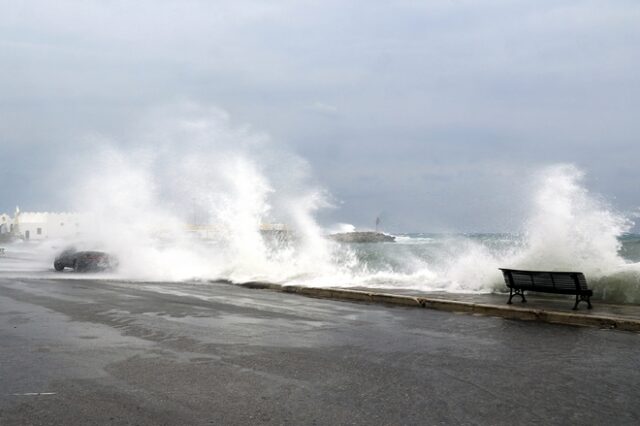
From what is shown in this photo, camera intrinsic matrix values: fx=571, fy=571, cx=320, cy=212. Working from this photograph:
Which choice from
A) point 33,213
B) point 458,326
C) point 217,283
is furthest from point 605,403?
point 33,213

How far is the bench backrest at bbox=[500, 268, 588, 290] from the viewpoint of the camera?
1171 centimetres

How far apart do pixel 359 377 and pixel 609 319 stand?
5.72 metres

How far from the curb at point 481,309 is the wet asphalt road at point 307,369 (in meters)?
0.53

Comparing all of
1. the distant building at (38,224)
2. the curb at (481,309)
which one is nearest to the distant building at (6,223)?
the distant building at (38,224)

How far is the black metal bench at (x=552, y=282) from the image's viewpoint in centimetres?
1162

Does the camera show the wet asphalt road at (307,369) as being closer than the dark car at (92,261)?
Yes

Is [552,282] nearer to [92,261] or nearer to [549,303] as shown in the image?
[549,303]

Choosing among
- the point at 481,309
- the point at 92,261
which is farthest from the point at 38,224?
the point at 481,309

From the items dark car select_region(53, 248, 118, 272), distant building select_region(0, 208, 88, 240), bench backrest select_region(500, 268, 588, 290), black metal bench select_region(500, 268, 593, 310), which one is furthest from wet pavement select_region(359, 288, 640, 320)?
distant building select_region(0, 208, 88, 240)

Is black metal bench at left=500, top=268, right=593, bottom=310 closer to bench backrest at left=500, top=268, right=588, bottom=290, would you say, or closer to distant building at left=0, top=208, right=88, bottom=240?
bench backrest at left=500, top=268, right=588, bottom=290

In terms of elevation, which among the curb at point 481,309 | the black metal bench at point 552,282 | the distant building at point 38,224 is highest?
the distant building at point 38,224

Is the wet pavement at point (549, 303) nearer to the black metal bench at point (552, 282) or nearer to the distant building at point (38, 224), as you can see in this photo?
the black metal bench at point (552, 282)

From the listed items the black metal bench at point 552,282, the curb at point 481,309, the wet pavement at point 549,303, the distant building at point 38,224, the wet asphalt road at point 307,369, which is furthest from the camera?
the distant building at point 38,224

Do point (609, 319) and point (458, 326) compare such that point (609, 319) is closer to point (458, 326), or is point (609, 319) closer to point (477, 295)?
point (458, 326)
